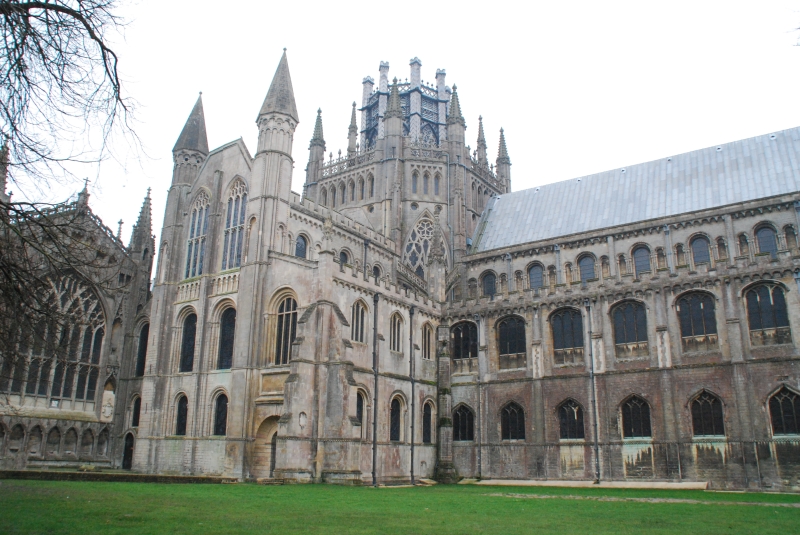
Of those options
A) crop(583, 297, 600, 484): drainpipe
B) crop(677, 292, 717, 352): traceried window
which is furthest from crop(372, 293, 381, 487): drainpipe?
crop(677, 292, 717, 352): traceried window

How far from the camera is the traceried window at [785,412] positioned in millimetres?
31094

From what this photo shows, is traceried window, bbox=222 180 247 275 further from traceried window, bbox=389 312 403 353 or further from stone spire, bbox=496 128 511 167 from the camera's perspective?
stone spire, bbox=496 128 511 167

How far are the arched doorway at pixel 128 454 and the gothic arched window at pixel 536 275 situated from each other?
2846 centimetres

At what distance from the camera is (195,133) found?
45.8 meters

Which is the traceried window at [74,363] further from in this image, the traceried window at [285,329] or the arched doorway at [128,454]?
the traceried window at [285,329]

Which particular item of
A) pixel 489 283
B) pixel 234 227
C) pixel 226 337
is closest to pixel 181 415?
pixel 226 337

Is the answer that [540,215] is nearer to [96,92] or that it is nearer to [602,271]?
[602,271]

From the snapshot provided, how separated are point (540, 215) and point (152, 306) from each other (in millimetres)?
28579

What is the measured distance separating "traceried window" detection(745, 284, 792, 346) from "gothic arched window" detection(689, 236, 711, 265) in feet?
17.9

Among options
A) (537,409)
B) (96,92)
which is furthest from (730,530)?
(537,409)

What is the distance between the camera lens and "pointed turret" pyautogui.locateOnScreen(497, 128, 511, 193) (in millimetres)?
62531

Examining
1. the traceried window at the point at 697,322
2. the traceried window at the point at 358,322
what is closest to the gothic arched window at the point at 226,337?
the traceried window at the point at 358,322

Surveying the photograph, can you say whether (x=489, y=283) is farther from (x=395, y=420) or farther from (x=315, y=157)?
(x=315, y=157)

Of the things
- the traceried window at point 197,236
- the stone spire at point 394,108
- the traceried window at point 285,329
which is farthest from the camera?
the stone spire at point 394,108
